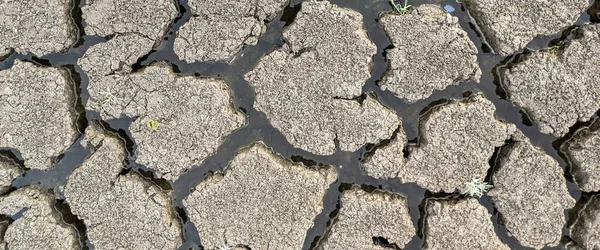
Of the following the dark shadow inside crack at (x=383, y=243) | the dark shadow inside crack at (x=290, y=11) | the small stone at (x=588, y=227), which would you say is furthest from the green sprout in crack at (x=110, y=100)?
the small stone at (x=588, y=227)

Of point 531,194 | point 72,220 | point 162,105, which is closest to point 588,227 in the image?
point 531,194

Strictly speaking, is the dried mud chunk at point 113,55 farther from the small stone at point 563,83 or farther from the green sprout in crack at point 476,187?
the small stone at point 563,83

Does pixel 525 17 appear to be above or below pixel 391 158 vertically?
above

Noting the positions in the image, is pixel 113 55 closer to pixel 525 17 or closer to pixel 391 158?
pixel 391 158

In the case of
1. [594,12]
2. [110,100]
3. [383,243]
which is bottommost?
[383,243]

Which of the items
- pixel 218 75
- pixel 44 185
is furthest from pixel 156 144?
pixel 44 185

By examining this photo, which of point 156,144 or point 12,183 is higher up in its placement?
point 156,144

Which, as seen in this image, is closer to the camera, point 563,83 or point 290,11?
point 563,83

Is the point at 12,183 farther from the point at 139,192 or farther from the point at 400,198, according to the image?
the point at 400,198
